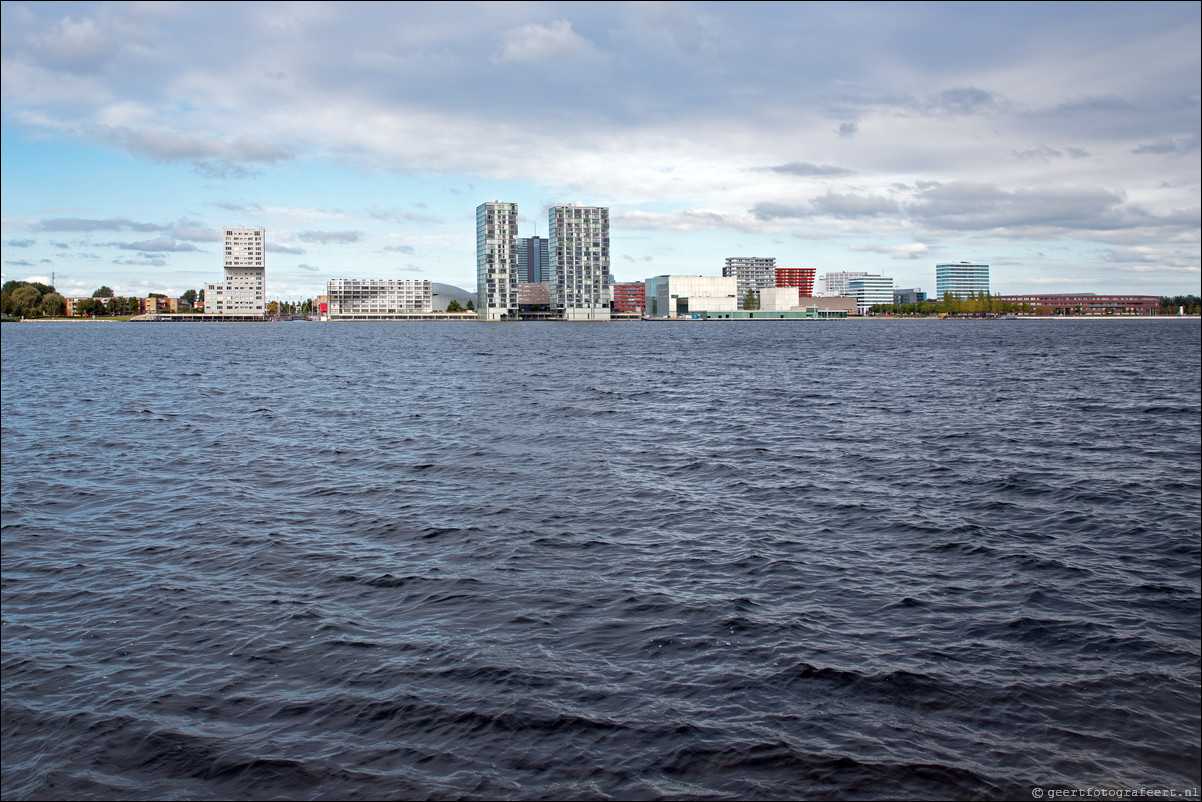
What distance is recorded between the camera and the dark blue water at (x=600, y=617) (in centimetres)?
909

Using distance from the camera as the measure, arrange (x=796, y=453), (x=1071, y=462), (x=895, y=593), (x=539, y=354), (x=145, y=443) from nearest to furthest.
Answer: (x=895, y=593) < (x=1071, y=462) < (x=796, y=453) < (x=145, y=443) < (x=539, y=354)

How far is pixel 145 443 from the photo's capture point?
3012 cm

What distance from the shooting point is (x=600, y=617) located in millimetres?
12969

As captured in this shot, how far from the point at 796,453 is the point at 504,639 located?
1767 cm

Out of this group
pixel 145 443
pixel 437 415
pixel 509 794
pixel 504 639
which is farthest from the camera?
pixel 437 415

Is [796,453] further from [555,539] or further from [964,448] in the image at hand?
[555,539]

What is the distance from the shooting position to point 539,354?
3740 inches

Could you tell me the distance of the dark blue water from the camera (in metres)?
9.09

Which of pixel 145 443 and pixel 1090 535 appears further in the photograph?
pixel 145 443

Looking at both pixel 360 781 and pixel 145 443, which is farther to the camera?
pixel 145 443

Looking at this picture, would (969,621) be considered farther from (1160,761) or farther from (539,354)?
(539,354)

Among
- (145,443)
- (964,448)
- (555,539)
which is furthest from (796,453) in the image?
(145,443)

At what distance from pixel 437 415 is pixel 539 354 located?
5736cm

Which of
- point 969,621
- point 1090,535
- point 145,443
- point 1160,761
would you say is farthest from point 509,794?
point 145,443
